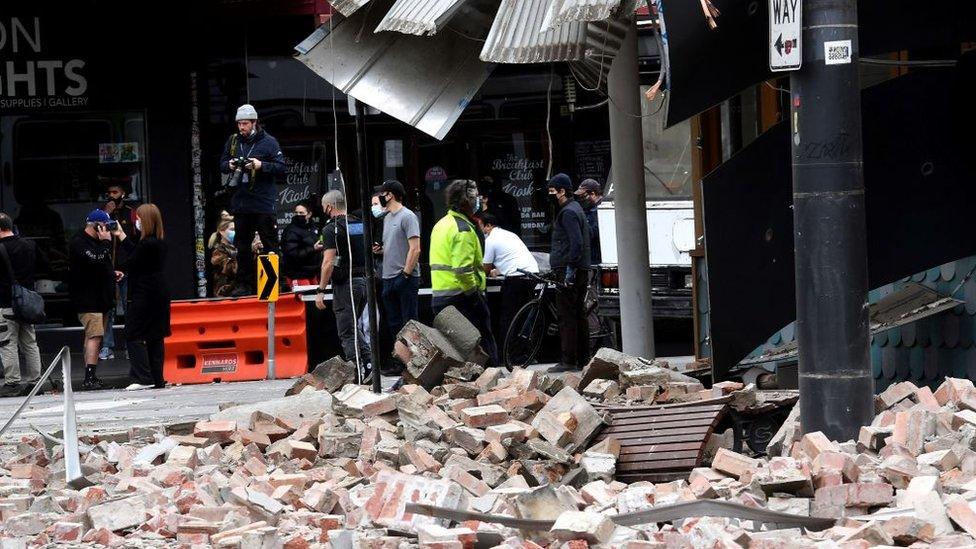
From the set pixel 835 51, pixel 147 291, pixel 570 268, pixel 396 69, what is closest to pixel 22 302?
pixel 147 291

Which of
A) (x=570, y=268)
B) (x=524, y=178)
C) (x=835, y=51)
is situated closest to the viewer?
(x=835, y=51)

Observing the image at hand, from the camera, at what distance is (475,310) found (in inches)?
565

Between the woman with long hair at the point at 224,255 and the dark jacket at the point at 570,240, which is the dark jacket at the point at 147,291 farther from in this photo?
the dark jacket at the point at 570,240

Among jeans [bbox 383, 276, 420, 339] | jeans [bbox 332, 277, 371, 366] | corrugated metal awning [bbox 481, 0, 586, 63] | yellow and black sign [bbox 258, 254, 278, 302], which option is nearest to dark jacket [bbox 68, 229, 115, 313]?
yellow and black sign [bbox 258, 254, 278, 302]

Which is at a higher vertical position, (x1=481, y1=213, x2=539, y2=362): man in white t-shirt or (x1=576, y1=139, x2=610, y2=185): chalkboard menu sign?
(x1=576, y1=139, x2=610, y2=185): chalkboard menu sign

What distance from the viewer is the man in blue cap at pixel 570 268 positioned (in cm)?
1478

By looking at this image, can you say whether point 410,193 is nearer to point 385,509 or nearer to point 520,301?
point 520,301

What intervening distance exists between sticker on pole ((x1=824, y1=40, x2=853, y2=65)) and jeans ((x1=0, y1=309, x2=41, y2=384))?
10.6 meters

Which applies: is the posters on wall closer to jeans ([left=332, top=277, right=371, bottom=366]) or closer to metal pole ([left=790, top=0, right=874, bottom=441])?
jeans ([left=332, top=277, right=371, bottom=366])

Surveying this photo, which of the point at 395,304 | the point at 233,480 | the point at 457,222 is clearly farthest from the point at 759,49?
the point at 395,304

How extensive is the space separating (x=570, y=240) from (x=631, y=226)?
3.82m

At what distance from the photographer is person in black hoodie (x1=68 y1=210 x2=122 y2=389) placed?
15648 millimetres

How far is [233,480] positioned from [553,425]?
5.92 feet

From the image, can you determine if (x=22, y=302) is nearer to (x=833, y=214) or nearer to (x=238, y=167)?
(x=238, y=167)
